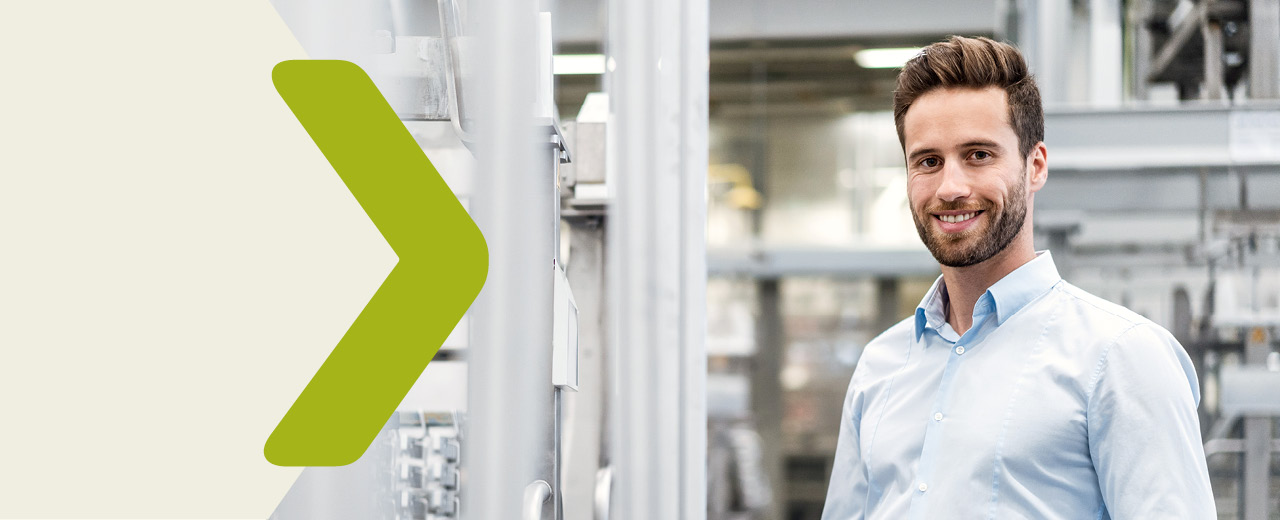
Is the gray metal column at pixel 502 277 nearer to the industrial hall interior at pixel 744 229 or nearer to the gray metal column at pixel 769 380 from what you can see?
the industrial hall interior at pixel 744 229

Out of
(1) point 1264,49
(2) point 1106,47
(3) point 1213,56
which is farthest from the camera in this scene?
(2) point 1106,47

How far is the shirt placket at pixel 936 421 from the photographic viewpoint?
3.93 ft

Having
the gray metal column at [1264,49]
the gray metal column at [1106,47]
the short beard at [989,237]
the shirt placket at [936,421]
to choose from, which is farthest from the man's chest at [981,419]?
the gray metal column at [1106,47]

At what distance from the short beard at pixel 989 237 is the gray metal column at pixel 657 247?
0.28 meters

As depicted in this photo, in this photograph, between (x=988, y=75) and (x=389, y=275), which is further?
(x=988, y=75)

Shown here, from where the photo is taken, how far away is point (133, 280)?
108 centimetres

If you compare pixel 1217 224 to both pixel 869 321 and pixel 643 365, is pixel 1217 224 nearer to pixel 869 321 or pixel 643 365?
pixel 643 365

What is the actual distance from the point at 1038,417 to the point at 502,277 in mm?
714

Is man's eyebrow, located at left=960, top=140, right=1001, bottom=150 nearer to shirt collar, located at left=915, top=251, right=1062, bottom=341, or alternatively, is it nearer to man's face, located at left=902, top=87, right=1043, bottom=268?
man's face, located at left=902, top=87, right=1043, bottom=268

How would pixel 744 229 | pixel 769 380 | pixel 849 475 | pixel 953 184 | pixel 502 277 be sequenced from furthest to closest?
pixel 744 229 → pixel 769 380 → pixel 849 475 → pixel 953 184 → pixel 502 277

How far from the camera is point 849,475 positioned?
55.5 inches

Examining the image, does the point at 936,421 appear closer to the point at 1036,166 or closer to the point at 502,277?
the point at 1036,166

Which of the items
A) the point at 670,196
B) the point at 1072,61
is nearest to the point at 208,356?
the point at 670,196

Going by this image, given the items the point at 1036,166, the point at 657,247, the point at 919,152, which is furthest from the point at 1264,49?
the point at 657,247
